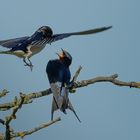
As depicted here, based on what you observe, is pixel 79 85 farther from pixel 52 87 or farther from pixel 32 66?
pixel 52 87

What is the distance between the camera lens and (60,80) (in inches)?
144

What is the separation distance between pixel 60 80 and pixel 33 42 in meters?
0.46

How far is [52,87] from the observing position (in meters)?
3.28

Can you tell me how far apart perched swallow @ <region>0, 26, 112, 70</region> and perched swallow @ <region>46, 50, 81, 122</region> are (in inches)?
11.7

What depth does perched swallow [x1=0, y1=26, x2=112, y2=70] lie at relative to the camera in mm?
3076

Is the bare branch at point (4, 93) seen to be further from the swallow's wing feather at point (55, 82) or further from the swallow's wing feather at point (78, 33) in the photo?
the swallow's wing feather at point (78, 33)

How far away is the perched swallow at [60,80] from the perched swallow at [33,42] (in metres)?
0.30

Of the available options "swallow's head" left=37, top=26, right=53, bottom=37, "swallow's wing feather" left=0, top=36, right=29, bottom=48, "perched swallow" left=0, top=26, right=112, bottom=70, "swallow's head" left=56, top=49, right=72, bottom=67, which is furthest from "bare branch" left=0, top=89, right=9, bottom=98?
"swallow's head" left=56, top=49, right=72, bottom=67

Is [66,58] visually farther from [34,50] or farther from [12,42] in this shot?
[34,50]

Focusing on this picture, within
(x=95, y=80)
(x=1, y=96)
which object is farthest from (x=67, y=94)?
(x=1, y=96)

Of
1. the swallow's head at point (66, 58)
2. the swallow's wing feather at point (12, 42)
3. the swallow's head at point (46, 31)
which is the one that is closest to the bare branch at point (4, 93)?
the swallow's wing feather at point (12, 42)

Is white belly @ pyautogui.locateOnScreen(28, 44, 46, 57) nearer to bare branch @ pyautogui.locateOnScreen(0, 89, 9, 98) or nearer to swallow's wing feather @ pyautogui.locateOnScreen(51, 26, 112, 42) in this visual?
swallow's wing feather @ pyautogui.locateOnScreen(51, 26, 112, 42)

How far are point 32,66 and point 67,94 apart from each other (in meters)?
0.46

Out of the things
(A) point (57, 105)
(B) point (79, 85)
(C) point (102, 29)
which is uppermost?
(C) point (102, 29)
